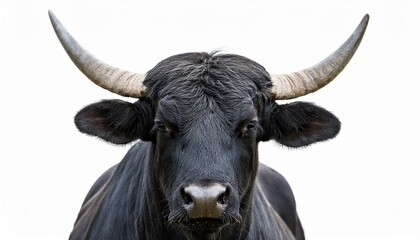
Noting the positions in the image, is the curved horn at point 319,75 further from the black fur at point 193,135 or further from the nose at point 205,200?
A: the nose at point 205,200

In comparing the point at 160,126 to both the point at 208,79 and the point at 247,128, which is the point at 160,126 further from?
the point at 247,128

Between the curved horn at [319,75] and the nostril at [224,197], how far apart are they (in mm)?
1537

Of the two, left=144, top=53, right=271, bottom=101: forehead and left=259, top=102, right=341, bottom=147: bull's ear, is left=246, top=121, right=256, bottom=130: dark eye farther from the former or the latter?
left=259, top=102, right=341, bottom=147: bull's ear

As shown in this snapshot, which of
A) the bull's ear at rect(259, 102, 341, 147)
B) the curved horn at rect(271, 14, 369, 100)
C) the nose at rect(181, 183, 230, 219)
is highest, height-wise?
the curved horn at rect(271, 14, 369, 100)

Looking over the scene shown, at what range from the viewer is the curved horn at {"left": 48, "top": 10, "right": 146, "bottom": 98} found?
12.8m

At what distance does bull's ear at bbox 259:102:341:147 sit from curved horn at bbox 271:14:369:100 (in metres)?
0.12

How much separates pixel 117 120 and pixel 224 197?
65.1 inches

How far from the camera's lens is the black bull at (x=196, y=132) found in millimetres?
11688

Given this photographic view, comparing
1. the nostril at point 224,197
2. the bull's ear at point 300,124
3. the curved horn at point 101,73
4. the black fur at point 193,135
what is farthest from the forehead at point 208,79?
the nostril at point 224,197

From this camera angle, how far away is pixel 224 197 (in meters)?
11.5

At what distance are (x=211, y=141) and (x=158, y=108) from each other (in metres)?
0.71

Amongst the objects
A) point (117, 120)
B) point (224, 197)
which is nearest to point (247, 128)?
point (224, 197)

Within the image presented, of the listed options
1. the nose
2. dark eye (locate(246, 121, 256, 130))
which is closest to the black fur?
dark eye (locate(246, 121, 256, 130))

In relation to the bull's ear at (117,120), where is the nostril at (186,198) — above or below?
below
